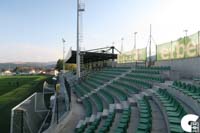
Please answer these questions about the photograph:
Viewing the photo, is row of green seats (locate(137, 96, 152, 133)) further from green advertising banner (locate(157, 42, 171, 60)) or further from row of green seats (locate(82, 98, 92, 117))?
green advertising banner (locate(157, 42, 171, 60))

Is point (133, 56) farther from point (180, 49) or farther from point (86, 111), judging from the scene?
point (86, 111)

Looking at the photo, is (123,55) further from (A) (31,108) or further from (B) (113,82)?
(A) (31,108)

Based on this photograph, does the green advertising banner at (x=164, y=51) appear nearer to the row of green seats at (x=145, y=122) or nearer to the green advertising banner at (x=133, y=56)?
the green advertising banner at (x=133, y=56)

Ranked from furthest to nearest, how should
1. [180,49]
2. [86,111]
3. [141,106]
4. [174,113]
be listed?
[86,111]
[180,49]
[141,106]
[174,113]

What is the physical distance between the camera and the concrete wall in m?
12.7

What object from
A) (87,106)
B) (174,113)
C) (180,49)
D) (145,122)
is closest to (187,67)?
(180,49)

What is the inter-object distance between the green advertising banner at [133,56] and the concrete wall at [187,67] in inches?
190

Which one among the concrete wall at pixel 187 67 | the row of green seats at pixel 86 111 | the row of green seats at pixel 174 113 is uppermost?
the concrete wall at pixel 187 67

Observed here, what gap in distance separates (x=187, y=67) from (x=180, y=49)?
1308 millimetres

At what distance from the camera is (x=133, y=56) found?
23.4 metres

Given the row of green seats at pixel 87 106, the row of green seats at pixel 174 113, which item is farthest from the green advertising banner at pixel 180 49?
the row of green seats at pixel 87 106

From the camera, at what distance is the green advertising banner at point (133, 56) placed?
21.2 meters

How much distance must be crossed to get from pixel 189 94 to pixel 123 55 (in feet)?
64.3

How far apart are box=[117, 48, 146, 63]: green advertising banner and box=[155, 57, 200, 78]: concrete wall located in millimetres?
4834
